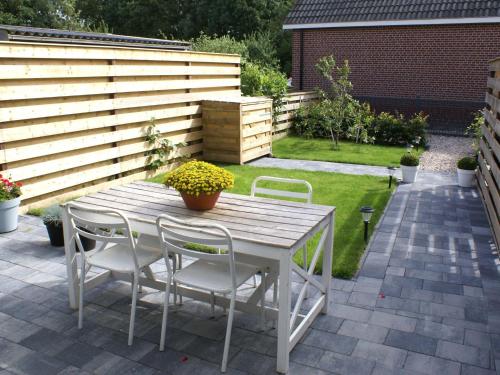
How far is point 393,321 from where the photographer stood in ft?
13.3

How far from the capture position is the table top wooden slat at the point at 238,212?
11.4 ft

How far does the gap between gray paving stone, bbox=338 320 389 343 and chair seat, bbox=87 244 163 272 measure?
65.3 inches

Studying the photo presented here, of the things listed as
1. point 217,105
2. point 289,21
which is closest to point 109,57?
point 217,105

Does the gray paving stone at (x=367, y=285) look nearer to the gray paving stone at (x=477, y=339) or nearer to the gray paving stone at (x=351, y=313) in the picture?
the gray paving stone at (x=351, y=313)

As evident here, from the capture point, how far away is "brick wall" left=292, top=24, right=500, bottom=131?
15.3 metres

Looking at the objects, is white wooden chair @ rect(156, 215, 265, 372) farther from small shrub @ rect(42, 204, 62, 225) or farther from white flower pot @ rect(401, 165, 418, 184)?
white flower pot @ rect(401, 165, 418, 184)

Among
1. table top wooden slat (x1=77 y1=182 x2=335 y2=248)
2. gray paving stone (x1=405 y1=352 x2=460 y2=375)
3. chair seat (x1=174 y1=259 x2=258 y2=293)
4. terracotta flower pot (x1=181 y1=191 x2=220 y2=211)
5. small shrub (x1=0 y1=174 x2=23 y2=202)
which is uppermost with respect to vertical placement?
terracotta flower pot (x1=181 y1=191 x2=220 y2=211)

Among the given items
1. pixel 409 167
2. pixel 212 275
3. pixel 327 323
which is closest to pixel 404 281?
pixel 327 323

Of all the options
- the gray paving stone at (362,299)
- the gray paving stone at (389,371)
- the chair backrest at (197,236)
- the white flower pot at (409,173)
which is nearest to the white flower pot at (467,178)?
the white flower pot at (409,173)

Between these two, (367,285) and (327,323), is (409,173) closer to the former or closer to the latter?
(367,285)

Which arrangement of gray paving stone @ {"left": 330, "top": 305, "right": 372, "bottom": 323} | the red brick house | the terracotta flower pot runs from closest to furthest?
the terracotta flower pot → gray paving stone @ {"left": 330, "top": 305, "right": 372, "bottom": 323} → the red brick house

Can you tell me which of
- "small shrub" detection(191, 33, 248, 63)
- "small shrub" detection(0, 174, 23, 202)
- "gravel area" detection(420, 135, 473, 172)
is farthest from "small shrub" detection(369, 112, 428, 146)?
"small shrub" detection(0, 174, 23, 202)

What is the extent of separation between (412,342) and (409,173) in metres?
5.58

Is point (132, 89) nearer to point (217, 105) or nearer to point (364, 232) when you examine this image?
point (217, 105)
